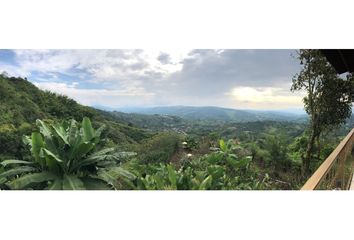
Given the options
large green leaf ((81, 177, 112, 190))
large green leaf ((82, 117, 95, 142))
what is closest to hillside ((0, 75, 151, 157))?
large green leaf ((82, 117, 95, 142))

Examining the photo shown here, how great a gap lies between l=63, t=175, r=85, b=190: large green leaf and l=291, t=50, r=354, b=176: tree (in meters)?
3.44

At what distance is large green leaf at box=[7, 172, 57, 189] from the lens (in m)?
4.55

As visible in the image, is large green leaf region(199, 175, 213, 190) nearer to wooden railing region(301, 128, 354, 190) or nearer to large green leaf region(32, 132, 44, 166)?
wooden railing region(301, 128, 354, 190)

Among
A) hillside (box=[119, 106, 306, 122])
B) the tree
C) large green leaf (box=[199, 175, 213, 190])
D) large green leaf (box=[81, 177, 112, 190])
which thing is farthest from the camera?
the tree

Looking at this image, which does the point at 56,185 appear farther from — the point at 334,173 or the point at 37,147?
the point at 334,173

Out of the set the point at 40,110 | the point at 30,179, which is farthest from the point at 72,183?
the point at 40,110

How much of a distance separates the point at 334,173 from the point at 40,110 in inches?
167

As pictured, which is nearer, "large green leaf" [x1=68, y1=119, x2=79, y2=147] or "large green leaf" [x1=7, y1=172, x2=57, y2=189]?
"large green leaf" [x1=7, y1=172, x2=57, y2=189]

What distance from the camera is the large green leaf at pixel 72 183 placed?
465 cm

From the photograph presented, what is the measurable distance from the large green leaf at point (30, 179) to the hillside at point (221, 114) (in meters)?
2.00

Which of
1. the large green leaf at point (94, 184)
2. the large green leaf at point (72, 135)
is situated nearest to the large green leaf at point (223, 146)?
the large green leaf at point (94, 184)

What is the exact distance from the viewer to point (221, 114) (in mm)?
6480

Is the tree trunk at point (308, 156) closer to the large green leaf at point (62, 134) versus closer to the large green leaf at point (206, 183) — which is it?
the large green leaf at point (206, 183)
